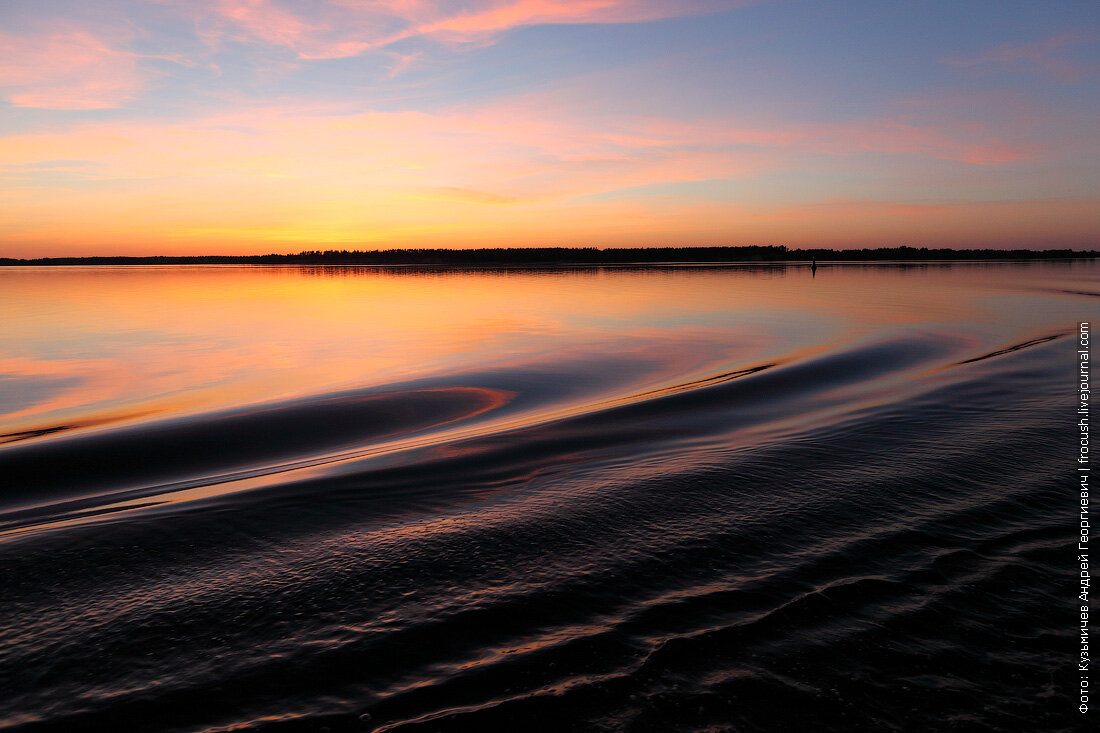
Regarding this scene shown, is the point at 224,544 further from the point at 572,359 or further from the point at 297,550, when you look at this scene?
the point at 572,359

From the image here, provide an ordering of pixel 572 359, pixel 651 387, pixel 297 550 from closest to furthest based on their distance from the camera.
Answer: pixel 297 550
pixel 651 387
pixel 572 359

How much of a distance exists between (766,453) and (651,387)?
258 inches

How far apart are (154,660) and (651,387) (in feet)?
42.8

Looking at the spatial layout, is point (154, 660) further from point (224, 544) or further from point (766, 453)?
point (766, 453)

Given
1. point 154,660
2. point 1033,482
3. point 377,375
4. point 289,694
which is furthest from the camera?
point 377,375

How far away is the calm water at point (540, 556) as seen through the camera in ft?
14.7

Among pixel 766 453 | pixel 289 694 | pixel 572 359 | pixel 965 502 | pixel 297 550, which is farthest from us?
pixel 572 359

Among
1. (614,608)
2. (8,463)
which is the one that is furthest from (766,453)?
(8,463)

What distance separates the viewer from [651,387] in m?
16.6

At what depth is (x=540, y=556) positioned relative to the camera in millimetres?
6652

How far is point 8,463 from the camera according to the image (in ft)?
34.6

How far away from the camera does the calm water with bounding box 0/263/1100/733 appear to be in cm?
449

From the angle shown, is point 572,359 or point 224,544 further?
point 572,359

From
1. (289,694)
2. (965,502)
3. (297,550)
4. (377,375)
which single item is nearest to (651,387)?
(377,375)
